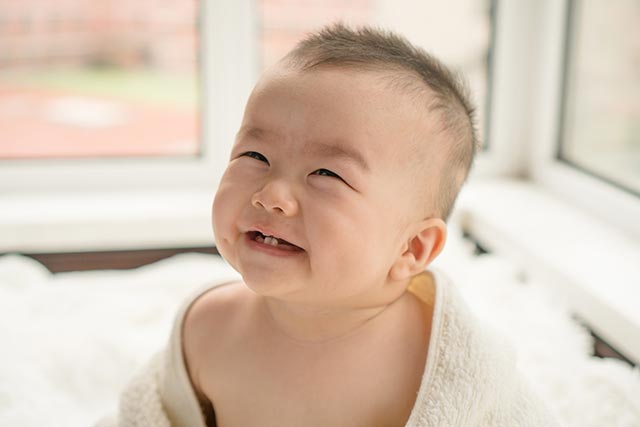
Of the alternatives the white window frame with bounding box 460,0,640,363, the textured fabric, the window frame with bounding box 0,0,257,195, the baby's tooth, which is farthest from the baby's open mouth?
the window frame with bounding box 0,0,257,195

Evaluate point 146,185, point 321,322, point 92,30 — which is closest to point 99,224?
point 146,185

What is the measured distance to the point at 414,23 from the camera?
2002 mm

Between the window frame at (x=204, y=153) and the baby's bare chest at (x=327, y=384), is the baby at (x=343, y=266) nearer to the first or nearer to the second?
the baby's bare chest at (x=327, y=384)

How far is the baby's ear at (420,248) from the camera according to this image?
0.94m

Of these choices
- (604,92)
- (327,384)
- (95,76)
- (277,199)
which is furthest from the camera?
(95,76)

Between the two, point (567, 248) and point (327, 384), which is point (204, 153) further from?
point (327, 384)

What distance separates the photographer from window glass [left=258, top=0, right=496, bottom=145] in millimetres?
1959

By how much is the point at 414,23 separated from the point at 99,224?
2.95 feet

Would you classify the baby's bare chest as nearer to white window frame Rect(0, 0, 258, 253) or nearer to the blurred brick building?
white window frame Rect(0, 0, 258, 253)

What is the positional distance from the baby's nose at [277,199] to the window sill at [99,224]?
3.21 ft

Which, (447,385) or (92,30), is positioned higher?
(92,30)

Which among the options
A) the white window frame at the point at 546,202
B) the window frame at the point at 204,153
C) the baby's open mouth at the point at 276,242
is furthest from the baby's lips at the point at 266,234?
the window frame at the point at 204,153

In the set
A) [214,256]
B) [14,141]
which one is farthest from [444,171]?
[14,141]

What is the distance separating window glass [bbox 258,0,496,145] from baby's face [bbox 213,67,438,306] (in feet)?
3.58
